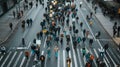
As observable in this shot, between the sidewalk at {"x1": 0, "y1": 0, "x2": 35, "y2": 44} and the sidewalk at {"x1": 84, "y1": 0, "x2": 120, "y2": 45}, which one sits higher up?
the sidewalk at {"x1": 0, "y1": 0, "x2": 35, "y2": 44}

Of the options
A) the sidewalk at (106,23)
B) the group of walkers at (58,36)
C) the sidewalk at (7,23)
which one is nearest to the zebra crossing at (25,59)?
the group of walkers at (58,36)

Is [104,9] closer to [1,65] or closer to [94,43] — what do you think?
[94,43]

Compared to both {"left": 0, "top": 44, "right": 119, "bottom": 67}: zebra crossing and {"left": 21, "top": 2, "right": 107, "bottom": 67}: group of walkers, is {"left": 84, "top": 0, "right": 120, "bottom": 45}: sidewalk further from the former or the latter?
{"left": 0, "top": 44, "right": 119, "bottom": 67}: zebra crossing

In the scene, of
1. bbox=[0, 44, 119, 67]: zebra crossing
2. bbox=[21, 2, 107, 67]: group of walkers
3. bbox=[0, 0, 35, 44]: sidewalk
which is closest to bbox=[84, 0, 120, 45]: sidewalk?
bbox=[21, 2, 107, 67]: group of walkers

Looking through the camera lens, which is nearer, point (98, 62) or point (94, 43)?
point (98, 62)

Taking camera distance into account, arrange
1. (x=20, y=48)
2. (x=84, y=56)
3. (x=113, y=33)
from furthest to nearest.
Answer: (x=113, y=33), (x=20, y=48), (x=84, y=56)

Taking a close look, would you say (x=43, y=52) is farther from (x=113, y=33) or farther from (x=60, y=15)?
(x=60, y=15)

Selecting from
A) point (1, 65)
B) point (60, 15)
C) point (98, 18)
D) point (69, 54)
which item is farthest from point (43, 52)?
point (98, 18)

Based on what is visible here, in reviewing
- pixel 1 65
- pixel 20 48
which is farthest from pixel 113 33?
pixel 1 65

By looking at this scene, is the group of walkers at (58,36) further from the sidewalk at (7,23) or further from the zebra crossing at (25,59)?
the sidewalk at (7,23)

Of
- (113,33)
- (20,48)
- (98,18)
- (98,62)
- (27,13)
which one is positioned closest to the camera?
(98,62)
